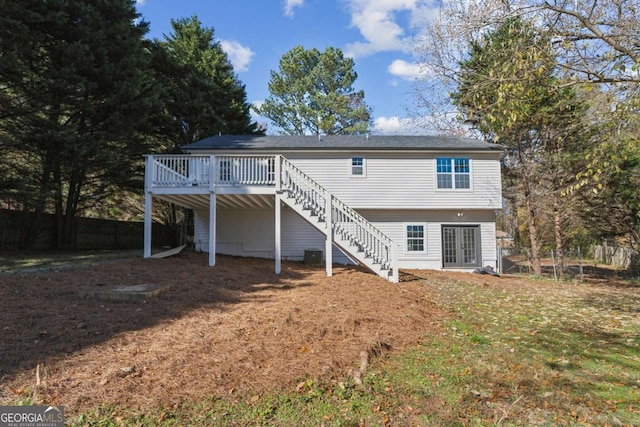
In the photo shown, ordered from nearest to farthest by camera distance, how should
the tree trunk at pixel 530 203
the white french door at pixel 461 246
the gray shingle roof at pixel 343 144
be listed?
the gray shingle roof at pixel 343 144
the white french door at pixel 461 246
the tree trunk at pixel 530 203

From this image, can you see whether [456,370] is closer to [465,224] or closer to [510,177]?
[465,224]

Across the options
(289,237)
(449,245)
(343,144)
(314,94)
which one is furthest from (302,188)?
(314,94)

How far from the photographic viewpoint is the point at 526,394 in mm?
3559

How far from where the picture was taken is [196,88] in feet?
70.8

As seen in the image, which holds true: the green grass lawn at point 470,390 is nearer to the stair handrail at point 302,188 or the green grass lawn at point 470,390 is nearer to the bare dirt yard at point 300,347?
the bare dirt yard at point 300,347

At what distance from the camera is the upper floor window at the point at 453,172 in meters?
15.5

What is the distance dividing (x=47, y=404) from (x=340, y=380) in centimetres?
256

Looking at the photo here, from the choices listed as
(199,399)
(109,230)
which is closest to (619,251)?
(199,399)

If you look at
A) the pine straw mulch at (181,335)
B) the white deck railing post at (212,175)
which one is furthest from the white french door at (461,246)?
the white deck railing post at (212,175)

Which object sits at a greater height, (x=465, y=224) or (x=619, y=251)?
(x=465, y=224)

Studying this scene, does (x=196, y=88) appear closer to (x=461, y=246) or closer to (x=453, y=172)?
(x=453, y=172)

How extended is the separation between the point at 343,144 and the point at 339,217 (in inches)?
224

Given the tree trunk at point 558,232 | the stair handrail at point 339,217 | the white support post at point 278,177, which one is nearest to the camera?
the stair handrail at point 339,217

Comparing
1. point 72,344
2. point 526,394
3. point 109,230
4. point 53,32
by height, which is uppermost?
point 53,32
